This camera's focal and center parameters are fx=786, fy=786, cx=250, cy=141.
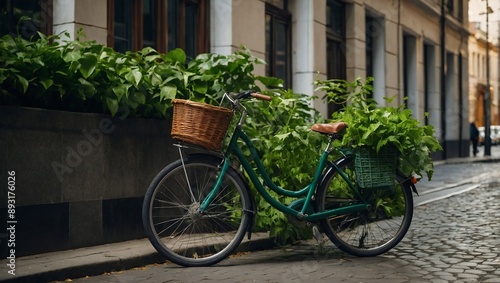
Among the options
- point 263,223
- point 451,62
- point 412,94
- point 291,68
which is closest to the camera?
point 263,223

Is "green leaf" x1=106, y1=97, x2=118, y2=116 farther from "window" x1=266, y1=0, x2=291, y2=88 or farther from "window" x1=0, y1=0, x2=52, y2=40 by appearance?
"window" x1=266, y1=0, x2=291, y2=88

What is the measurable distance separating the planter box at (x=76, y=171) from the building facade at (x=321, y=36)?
236 centimetres

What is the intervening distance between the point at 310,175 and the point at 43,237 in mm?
2490

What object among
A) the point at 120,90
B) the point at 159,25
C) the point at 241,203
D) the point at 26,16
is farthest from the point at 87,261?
the point at 159,25

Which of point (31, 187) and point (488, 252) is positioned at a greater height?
point (31, 187)

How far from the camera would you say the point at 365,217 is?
22.4 ft

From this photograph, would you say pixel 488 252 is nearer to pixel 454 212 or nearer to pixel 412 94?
pixel 454 212

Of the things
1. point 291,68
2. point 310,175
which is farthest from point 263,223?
point 291,68

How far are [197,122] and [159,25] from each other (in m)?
5.05

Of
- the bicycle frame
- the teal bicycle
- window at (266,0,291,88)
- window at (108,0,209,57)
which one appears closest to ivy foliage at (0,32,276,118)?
the teal bicycle

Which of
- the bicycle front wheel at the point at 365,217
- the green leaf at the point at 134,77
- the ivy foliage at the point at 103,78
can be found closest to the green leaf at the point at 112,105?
the ivy foliage at the point at 103,78

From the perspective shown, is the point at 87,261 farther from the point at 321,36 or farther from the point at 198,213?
the point at 321,36

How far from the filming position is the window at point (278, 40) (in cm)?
1439

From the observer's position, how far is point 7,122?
19.9ft
